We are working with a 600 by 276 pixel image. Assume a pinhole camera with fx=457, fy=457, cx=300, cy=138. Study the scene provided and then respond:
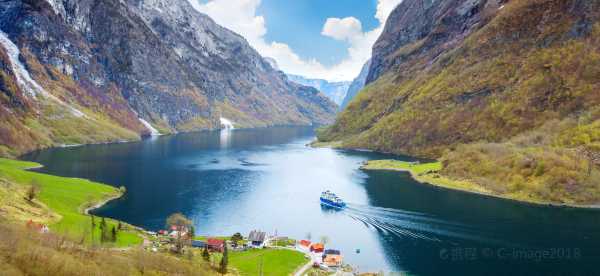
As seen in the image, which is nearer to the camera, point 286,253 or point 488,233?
point 286,253

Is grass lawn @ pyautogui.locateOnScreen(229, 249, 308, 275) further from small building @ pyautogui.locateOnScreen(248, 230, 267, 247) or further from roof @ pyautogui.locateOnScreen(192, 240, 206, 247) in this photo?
roof @ pyautogui.locateOnScreen(192, 240, 206, 247)

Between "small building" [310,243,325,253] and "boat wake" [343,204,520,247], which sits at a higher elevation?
"boat wake" [343,204,520,247]

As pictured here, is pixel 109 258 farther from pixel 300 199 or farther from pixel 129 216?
pixel 300 199

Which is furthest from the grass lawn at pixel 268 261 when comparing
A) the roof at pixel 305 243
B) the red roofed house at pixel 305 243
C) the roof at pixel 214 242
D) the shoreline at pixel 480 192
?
the shoreline at pixel 480 192

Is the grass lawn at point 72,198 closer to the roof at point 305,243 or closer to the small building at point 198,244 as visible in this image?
the small building at point 198,244

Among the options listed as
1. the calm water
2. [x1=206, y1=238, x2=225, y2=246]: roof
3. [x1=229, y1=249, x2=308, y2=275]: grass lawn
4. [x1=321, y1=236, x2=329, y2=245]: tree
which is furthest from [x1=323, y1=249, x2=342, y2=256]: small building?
[x1=206, y1=238, x2=225, y2=246]: roof

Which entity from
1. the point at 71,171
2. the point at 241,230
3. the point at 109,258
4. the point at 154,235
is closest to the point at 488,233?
the point at 241,230

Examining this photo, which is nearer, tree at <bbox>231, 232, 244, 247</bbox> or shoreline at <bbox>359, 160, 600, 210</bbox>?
tree at <bbox>231, 232, 244, 247</bbox>
